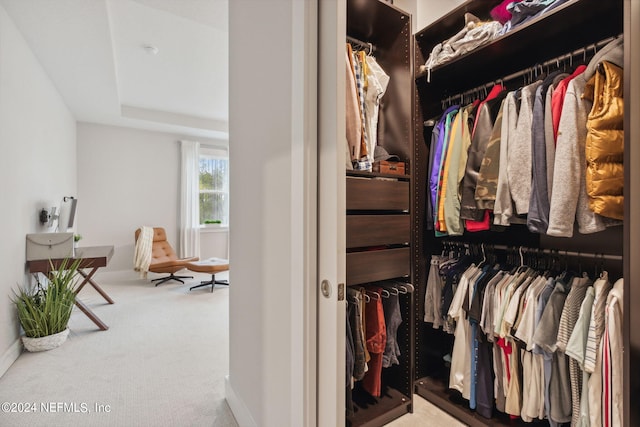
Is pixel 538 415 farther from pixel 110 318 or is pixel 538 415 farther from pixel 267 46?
pixel 110 318

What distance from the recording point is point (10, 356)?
2244 millimetres

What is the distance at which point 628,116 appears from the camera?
872 millimetres

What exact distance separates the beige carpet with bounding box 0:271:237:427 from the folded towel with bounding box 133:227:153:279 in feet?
3.51

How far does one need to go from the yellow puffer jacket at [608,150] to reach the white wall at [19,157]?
3.27 meters

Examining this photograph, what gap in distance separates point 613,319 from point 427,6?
2076 millimetres

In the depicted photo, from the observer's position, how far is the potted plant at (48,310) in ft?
8.02

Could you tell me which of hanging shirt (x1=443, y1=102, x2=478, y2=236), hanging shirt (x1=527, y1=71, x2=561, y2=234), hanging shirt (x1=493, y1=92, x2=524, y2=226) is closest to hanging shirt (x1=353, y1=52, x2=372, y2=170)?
hanging shirt (x1=443, y1=102, x2=478, y2=236)

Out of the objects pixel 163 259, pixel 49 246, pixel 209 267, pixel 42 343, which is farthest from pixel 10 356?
pixel 163 259

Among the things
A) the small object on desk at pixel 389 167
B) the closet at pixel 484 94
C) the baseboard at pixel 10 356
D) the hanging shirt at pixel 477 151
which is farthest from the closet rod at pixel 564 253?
the baseboard at pixel 10 356

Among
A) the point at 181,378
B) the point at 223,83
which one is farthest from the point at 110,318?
the point at 223,83

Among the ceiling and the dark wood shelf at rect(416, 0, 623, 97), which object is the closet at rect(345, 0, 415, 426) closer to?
the dark wood shelf at rect(416, 0, 623, 97)

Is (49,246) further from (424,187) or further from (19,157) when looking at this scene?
(424,187)

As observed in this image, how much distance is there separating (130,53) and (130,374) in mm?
2829

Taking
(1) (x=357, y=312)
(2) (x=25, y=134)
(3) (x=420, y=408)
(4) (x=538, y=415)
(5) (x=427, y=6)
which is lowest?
(3) (x=420, y=408)
